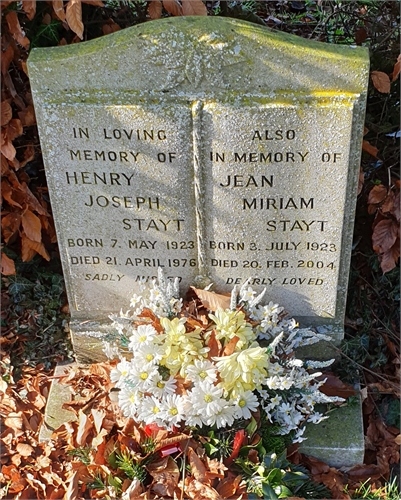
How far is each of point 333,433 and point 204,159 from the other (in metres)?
1.49

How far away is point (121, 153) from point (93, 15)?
82 cm

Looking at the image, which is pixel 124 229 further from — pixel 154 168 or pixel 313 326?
pixel 313 326

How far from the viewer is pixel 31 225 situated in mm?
3279

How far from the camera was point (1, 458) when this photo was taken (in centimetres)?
304

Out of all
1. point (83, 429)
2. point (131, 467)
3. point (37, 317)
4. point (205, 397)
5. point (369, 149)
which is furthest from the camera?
point (37, 317)

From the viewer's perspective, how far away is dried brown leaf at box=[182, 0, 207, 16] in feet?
9.00

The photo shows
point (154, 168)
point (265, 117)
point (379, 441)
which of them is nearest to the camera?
point (265, 117)

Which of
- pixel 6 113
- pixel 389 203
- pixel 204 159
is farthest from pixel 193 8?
pixel 389 203

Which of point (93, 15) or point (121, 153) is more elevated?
point (93, 15)

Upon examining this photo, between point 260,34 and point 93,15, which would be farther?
point 93,15

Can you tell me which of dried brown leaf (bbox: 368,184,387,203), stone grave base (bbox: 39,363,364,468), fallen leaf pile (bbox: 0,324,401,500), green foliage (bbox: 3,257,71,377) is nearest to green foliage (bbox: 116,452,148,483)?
fallen leaf pile (bbox: 0,324,401,500)

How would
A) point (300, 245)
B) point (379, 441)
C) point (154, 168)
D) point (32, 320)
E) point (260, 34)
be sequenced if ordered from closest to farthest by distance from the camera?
point (260, 34)
point (154, 168)
point (300, 245)
point (379, 441)
point (32, 320)

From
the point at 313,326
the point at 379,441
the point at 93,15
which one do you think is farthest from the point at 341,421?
the point at 93,15

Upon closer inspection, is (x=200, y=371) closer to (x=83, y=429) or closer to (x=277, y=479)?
(x=277, y=479)
